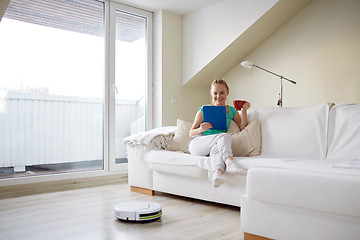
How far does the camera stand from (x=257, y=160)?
2.45m

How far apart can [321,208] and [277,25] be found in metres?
3.12

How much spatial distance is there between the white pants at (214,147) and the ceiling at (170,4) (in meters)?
2.18

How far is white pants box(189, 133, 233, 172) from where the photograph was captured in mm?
2547

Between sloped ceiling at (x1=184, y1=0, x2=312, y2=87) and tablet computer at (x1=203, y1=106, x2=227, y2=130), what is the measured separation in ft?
5.51

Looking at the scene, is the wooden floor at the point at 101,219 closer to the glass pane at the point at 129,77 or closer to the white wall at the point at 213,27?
the glass pane at the point at 129,77

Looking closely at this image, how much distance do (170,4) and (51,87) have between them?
6.06ft

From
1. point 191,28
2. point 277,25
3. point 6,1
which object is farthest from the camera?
point 191,28

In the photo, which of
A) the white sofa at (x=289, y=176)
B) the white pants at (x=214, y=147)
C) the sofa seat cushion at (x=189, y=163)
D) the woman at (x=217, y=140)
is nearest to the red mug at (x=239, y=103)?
the woman at (x=217, y=140)

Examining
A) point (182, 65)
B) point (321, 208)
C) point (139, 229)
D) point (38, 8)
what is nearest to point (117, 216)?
point (139, 229)

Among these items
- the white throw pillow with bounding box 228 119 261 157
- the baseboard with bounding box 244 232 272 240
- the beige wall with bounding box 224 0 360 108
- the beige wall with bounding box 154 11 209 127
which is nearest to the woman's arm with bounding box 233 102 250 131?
the white throw pillow with bounding box 228 119 261 157

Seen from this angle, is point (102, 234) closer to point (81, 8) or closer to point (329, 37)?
point (81, 8)

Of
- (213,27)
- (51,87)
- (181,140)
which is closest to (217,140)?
(181,140)

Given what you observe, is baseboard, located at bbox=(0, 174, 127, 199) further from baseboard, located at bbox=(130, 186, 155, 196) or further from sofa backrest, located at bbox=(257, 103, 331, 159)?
sofa backrest, located at bbox=(257, 103, 331, 159)

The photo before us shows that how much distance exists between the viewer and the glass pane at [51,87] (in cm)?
353
